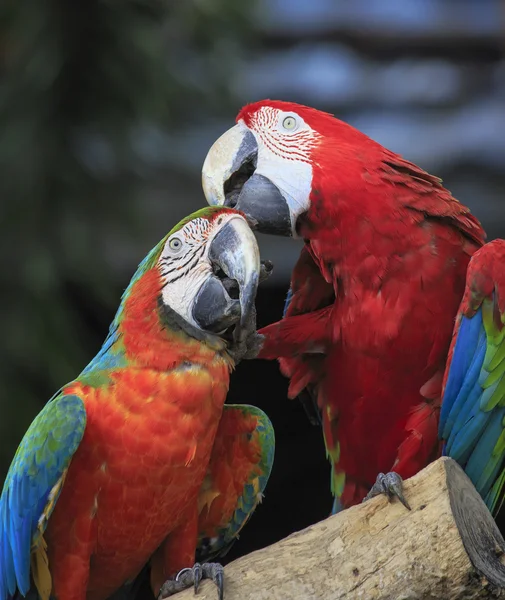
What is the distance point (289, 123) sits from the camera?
Result: 219 centimetres

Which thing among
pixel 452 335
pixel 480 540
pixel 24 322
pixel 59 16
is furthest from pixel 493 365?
pixel 59 16

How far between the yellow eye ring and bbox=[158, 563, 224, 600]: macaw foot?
3.19ft

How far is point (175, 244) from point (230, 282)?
0.53 feet

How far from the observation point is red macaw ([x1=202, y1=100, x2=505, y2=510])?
1.95 m

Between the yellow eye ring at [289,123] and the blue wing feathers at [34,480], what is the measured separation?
2.55ft

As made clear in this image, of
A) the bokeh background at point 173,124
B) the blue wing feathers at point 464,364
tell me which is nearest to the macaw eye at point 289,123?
the blue wing feathers at point 464,364

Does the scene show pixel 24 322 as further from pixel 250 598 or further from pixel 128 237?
pixel 250 598

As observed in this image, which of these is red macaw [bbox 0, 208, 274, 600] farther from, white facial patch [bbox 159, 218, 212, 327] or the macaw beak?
the macaw beak

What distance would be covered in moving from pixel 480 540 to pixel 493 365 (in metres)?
0.41

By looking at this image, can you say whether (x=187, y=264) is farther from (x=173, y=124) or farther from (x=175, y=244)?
(x=173, y=124)

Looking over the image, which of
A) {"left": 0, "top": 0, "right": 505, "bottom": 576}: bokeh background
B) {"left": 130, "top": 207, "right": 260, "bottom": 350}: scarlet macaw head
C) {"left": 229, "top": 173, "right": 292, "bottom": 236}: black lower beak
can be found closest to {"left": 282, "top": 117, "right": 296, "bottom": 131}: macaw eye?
{"left": 229, "top": 173, "right": 292, "bottom": 236}: black lower beak

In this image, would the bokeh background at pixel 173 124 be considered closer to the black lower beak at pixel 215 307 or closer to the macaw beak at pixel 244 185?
the macaw beak at pixel 244 185

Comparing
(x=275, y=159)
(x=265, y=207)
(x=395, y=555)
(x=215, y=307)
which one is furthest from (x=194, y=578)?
(x=275, y=159)

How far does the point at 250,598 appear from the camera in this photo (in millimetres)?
1734
